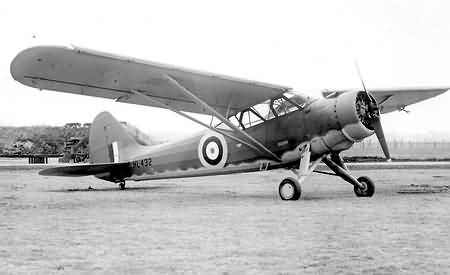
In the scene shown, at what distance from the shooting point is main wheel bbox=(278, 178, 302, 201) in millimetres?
9844

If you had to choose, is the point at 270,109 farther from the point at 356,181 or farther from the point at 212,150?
the point at 356,181

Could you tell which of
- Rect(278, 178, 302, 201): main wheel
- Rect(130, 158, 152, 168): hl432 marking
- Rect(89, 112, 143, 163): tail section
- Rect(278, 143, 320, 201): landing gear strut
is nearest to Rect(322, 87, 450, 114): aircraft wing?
Rect(278, 143, 320, 201): landing gear strut

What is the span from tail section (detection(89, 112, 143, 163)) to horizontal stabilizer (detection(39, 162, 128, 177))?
0.99ft

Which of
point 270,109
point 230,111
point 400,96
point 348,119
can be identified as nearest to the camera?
point 348,119

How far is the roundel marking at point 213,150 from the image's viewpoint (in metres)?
11.8

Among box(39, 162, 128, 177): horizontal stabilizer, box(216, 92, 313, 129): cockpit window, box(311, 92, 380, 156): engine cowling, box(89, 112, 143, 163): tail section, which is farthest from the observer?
box(89, 112, 143, 163): tail section

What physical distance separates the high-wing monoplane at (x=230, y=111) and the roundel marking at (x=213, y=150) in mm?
22

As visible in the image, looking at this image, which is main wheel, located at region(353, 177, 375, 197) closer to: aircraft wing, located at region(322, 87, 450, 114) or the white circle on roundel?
aircraft wing, located at region(322, 87, 450, 114)

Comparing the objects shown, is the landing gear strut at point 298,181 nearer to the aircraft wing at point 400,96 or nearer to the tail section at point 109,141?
the aircraft wing at point 400,96

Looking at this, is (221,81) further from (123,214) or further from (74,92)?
(123,214)

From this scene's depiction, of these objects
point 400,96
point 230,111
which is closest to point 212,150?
point 230,111

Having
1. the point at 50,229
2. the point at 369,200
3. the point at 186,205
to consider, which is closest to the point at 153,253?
the point at 50,229

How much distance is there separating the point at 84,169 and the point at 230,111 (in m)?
3.71

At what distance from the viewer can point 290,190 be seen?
993 centimetres
